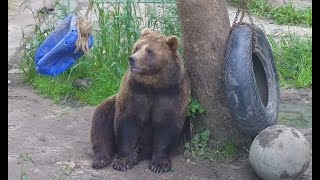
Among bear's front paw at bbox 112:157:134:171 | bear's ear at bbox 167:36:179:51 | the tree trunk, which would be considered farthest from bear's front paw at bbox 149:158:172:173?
bear's ear at bbox 167:36:179:51

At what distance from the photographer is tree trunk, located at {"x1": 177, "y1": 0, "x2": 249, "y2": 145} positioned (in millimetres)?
5605

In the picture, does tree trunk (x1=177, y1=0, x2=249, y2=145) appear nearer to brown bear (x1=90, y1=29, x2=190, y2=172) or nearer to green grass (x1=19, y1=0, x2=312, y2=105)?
brown bear (x1=90, y1=29, x2=190, y2=172)

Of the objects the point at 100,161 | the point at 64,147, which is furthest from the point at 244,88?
the point at 64,147

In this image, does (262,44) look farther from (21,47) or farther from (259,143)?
(21,47)

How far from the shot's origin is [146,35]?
18.3ft

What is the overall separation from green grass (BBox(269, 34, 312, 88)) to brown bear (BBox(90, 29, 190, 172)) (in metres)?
2.04

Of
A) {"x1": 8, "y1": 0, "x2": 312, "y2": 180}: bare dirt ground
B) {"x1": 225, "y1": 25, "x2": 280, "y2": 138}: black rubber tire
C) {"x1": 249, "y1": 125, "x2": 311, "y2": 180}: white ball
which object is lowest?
{"x1": 8, "y1": 0, "x2": 312, "y2": 180}: bare dirt ground

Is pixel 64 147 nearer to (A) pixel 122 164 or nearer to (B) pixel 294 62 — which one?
(A) pixel 122 164

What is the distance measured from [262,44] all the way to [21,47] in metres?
3.45

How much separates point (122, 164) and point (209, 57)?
1.13 meters

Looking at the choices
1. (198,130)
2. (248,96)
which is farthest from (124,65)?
(248,96)

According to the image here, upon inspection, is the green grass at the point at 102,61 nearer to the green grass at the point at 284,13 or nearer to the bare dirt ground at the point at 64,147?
the bare dirt ground at the point at 64,147

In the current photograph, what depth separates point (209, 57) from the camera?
A: 18.5 feet

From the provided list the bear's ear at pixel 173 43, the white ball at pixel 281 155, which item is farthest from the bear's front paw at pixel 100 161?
the white ball at pixel 281 155
